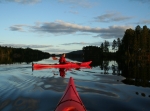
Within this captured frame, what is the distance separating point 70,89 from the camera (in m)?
8.26

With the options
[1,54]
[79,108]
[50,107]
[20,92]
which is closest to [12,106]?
[50,107]

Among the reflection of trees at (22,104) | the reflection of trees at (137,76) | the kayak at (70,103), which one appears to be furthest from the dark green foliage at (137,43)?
the kayak at (70,103)

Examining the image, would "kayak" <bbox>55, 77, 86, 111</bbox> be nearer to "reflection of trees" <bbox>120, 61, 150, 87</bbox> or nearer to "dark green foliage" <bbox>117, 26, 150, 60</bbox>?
"reflection of trees" <bbox>120, 61, 150, 87</bbox>

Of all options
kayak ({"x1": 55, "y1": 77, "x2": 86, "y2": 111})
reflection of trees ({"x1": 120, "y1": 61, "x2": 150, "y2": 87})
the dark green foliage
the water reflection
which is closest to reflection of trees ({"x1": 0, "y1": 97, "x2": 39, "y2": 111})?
kayak ({"x1": 55, "y1": 77, "x2": 86, "y2": 111})

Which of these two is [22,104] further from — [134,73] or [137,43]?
[137,43]

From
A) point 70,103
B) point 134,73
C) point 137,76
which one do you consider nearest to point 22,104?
point 70,103

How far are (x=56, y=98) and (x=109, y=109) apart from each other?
3542mm

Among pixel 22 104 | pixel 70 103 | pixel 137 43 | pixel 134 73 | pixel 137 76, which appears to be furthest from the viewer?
pixel 137 43

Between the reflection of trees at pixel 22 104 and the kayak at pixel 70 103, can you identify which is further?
the reflection of trees at pixel 22 104

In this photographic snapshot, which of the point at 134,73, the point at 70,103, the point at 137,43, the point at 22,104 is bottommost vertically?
the point at 134,73

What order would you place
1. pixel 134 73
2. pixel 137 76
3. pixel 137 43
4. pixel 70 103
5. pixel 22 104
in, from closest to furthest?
pixel 70 103, pixel 22 104, pixel 137 76, pixel 134 73, pixel 137 43

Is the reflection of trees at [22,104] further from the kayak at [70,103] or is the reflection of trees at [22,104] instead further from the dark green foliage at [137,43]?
the dark green foliage at [137,43]

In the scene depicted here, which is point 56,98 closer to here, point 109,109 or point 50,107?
point 50,107

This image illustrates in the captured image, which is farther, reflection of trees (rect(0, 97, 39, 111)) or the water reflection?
the water reflection
